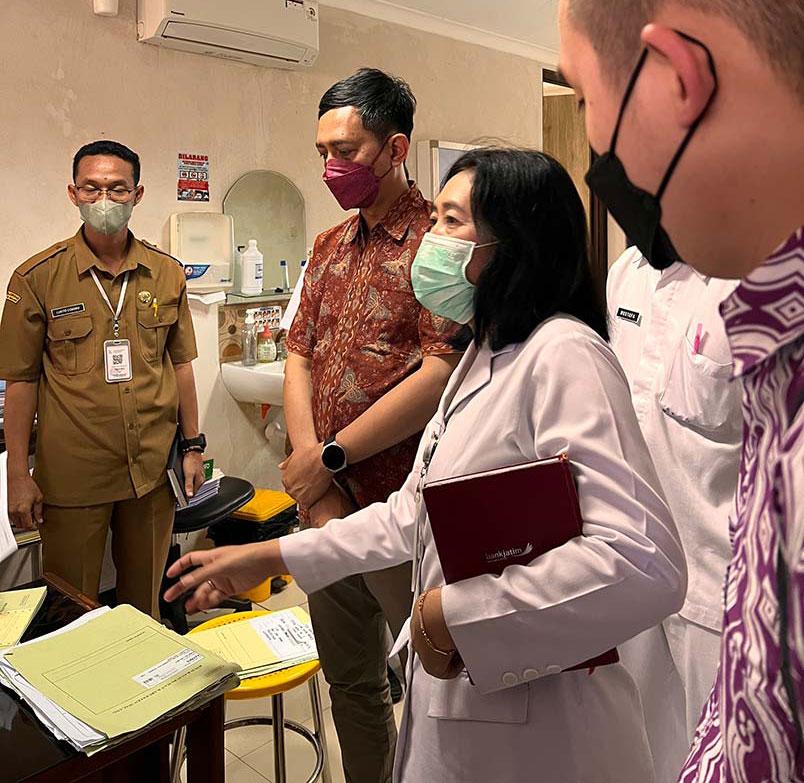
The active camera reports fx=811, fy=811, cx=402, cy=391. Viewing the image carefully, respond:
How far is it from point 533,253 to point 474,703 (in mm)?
677

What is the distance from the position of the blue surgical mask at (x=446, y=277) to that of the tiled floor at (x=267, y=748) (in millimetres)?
1521

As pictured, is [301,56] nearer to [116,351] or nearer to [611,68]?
[116,351]

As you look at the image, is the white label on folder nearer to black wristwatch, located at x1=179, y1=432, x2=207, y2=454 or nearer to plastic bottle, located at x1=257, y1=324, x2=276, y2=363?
black wristwatch, located at x1=179, y1=432, x2=207, y2=454

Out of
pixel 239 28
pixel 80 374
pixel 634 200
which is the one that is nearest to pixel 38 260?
pixel 80 374

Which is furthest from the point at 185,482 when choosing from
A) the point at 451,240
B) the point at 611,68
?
the point at 611,68

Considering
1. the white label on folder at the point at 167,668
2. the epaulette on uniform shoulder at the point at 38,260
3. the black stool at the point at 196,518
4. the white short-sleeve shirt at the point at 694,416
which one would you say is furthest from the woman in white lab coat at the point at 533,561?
the black stool at the point at 196,518

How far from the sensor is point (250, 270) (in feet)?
12.3

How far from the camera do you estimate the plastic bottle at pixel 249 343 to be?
375 centimetres

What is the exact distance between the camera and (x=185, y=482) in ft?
9.66

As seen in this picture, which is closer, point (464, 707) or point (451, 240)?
point (464, 707)

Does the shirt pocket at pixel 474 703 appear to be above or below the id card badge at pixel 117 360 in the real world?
below

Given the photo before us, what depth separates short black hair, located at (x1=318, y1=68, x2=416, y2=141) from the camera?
2047 millimetres

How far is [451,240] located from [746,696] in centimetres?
103

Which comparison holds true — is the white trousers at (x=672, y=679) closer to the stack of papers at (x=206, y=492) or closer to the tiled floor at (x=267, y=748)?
the tiled floor at (x=267, y=748)
